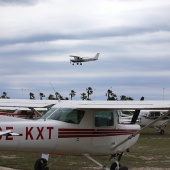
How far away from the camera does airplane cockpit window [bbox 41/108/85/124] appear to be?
38.9 ft

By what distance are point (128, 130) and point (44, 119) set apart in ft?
8.15

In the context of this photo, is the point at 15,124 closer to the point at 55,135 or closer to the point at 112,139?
the point at 55,135

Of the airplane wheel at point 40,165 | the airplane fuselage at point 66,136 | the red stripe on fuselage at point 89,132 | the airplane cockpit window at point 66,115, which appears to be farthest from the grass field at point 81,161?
the airplane cockpit window at point 66,115

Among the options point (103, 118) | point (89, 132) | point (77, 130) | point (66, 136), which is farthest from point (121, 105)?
point (66, 136)

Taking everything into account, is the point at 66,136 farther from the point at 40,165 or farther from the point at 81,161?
the point at 81,161

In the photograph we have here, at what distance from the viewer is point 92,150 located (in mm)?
12266

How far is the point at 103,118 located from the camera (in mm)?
12484

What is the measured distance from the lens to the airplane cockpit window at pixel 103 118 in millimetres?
12312

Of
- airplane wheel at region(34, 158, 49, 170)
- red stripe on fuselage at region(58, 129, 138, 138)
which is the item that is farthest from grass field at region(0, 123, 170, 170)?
red stripe on fuselage at region(58, 129, 138, 138)

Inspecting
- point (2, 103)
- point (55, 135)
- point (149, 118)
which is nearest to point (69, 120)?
point (55, 135)

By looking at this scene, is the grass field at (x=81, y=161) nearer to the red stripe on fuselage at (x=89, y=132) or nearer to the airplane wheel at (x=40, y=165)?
the airplane wheel at (x=40, y=165)

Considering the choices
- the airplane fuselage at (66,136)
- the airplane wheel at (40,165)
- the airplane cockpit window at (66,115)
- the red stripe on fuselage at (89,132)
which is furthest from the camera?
the airplane wheel at (40,165)

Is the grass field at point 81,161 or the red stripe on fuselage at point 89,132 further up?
the red stripe on fuselage at point 89,132

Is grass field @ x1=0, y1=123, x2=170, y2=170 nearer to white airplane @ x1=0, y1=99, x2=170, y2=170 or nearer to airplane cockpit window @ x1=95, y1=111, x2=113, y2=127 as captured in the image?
white airplane @ x1=0, y1=99, x2=170, y2=170
